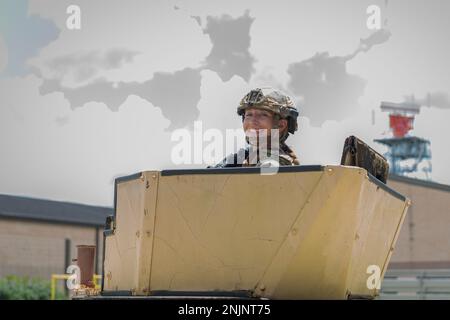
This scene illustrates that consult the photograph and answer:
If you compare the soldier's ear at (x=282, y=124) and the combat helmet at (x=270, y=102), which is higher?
the combat helmet at (x=270, y=102)

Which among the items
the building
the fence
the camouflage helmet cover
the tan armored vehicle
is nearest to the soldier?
the camouflage helmet cover

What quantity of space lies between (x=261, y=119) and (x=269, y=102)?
0.49ft

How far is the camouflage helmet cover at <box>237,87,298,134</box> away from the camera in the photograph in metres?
7.66

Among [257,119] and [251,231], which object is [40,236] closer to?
[257,119]

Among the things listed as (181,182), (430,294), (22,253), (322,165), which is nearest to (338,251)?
(322,165)

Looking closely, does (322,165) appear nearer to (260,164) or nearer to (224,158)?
(260,164)

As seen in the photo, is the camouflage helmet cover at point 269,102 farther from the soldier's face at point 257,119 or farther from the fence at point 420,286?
the fence at point 420,286

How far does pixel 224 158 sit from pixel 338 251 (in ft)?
5.14

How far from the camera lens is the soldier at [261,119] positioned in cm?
766

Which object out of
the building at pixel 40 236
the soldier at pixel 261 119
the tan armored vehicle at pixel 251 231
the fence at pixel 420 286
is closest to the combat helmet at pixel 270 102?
the soldier at pixel 261 119

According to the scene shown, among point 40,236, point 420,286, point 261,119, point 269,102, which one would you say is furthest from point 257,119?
point 40,236
